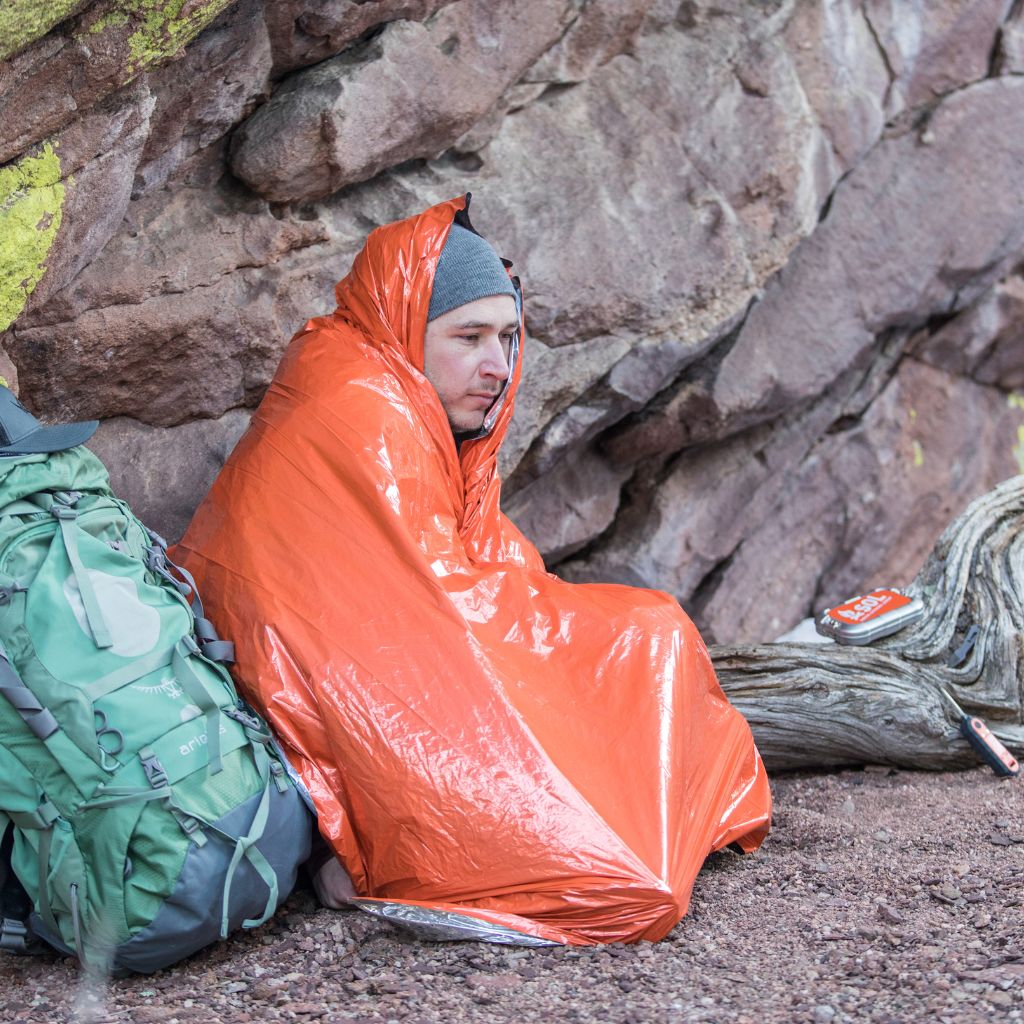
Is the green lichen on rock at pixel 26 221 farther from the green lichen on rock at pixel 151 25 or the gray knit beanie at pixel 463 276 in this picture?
the gray knit beanie at pixel 463 276

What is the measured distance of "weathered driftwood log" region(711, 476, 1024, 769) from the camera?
3615mm

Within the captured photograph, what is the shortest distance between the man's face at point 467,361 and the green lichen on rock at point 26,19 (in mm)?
1104

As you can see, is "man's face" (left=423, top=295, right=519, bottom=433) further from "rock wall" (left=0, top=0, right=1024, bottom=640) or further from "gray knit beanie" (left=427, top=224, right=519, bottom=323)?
"rock wall" (left=0, top=0, right=1024, bottom=640)

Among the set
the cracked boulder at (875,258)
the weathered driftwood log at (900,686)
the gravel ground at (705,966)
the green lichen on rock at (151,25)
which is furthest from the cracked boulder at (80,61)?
the cracked boulder at (875,258)

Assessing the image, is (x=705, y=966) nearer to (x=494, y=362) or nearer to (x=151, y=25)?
(x=494, y=362)

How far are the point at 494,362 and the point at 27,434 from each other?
3.84 feet

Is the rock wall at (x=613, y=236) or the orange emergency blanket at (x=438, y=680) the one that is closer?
the orange emergency blanket at (x=438, y=680)

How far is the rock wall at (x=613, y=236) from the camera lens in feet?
10.6

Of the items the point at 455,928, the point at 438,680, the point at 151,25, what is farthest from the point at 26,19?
the point at 455,928

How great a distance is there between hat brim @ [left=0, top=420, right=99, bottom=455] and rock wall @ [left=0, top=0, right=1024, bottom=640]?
52 centimetres

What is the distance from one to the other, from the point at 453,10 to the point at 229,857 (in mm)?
2801

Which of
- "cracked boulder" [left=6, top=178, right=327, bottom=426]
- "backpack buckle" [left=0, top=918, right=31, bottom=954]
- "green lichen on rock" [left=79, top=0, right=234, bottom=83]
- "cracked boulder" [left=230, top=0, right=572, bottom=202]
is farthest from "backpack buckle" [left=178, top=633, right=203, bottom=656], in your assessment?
"cracked boulder" [left=230, top=0, right=572, bottom=202]

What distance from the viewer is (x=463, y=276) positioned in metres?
3.17

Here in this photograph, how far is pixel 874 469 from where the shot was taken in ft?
19.3
